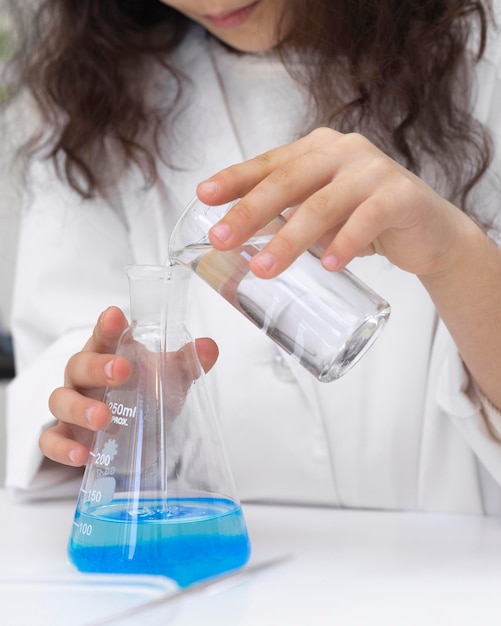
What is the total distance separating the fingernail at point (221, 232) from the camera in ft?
1.89

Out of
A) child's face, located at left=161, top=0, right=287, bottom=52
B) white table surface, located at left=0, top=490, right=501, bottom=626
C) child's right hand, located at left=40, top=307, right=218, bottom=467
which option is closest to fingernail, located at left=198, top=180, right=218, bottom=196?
child's right hand, located at left=40, top=307, right=218, bottom=467

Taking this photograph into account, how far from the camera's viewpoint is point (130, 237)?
1176mm

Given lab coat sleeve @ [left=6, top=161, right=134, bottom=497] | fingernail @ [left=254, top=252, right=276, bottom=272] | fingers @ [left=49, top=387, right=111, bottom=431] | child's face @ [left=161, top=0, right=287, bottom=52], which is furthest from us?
lab coat sleeve @ [left=6, top=161, right=134, bottom=497]

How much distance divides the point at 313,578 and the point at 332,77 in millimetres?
614

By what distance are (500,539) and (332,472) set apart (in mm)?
284

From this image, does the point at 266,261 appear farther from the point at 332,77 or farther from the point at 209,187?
the point at 332,77

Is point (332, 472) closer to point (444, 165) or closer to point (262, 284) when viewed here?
point (444, 165)

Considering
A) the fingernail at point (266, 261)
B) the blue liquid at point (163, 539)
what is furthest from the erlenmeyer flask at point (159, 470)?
the fingernail at point (266, 261)

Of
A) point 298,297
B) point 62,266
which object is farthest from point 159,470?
point 62,266

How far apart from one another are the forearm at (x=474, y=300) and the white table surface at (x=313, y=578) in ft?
0.53

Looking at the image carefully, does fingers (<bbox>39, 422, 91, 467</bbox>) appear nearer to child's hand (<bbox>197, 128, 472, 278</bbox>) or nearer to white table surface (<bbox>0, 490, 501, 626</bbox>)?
white table surface (<bbox>0, 490, 501, 626</bbox>)

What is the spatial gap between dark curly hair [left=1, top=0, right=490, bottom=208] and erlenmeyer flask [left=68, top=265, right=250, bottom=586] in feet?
1.47

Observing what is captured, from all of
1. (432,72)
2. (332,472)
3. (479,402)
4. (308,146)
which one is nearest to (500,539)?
(479,402)

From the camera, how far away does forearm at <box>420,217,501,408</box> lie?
75 centimetres
